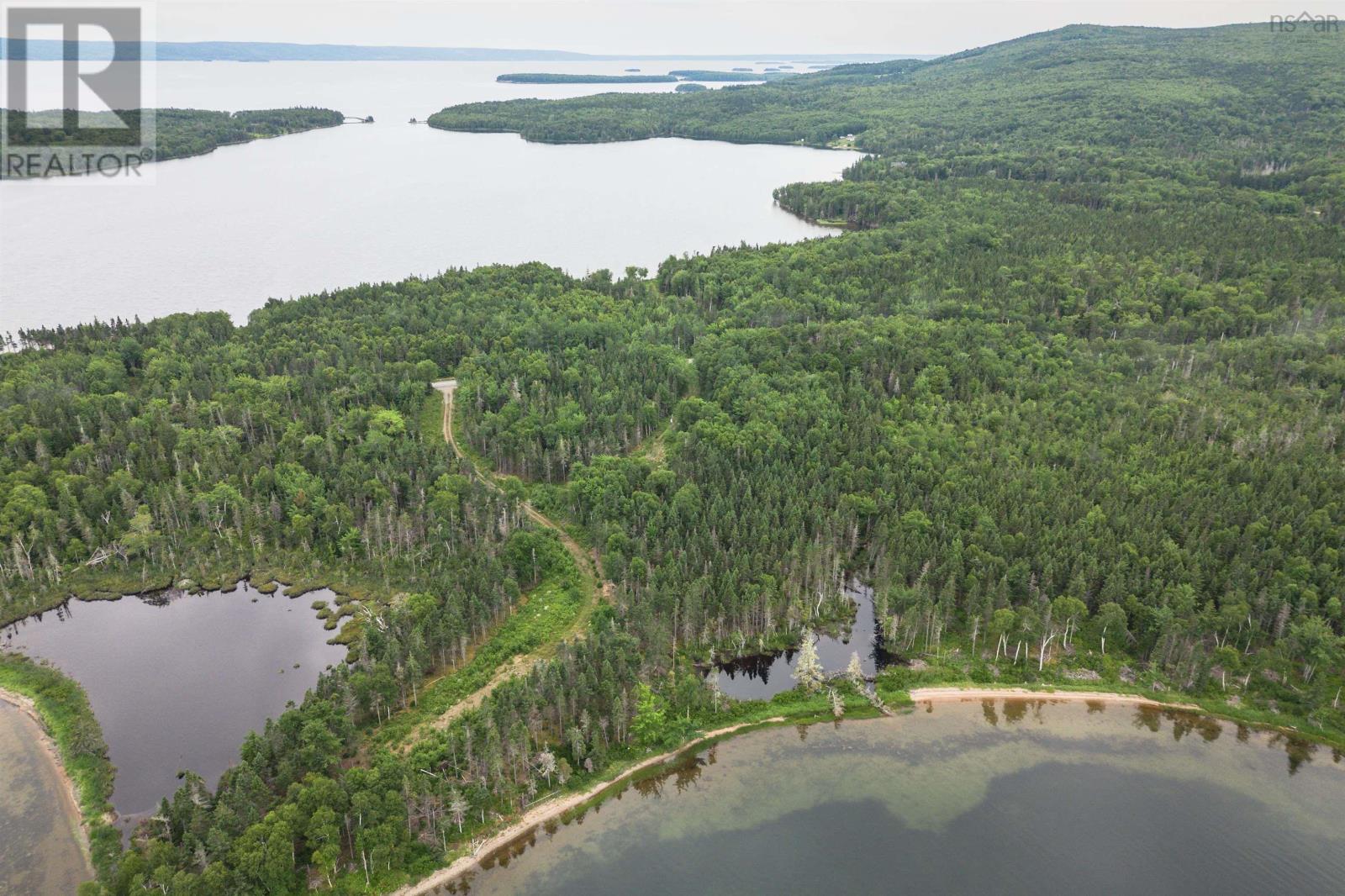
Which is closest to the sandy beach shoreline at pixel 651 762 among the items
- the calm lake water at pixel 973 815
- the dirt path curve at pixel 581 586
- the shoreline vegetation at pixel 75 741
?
the calm lake water at pixel 973 815

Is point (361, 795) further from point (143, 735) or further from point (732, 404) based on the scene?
point (732, 404)

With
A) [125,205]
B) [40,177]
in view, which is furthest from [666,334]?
[40,177]

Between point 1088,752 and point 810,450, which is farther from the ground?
point 810,450

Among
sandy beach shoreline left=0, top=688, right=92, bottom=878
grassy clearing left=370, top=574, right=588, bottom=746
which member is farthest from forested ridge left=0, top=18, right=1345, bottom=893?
sandy beach shoreline left=0, top=688, right=92, bottom=878

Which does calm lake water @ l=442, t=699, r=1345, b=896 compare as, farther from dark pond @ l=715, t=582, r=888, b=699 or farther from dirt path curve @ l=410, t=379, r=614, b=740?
dirt path curve @ l=410, t=379, r=614, b=740

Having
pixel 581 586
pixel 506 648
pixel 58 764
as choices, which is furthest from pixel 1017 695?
pixel 58 764

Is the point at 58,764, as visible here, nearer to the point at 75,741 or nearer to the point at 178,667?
the point at 75,741
